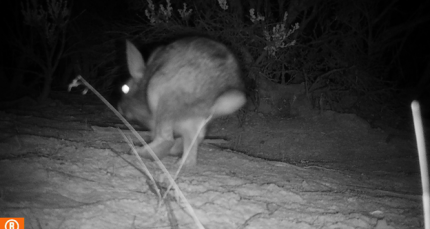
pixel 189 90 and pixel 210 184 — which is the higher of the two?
pixel 189 90

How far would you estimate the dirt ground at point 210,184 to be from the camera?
7.29 ft

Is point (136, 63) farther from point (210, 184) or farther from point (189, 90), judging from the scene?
point (210, 184)

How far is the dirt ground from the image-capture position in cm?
222

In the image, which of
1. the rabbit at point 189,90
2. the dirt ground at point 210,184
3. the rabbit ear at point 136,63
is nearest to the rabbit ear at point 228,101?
the rabbit at point 189,90

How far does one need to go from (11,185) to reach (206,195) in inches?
56.9

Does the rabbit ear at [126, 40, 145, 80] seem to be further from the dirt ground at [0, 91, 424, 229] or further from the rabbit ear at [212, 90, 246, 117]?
the rabbit ear at [212, 90, 246, 117]

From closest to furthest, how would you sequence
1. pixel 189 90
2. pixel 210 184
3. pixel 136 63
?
1. pixel 210 184
2. pixel 189 90
3. pixel 136 63

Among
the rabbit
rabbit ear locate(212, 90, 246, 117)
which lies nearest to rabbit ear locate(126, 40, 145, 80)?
the rabbit

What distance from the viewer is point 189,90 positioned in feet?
10.8

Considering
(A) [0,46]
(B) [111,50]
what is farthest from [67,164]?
(A) [0,46]

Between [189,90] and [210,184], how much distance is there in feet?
3.25

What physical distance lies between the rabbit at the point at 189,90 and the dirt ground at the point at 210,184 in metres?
0.35

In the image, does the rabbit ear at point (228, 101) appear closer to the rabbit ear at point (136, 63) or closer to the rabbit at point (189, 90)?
the rabbit at point (189, 90)

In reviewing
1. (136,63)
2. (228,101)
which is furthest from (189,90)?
(136,63)
